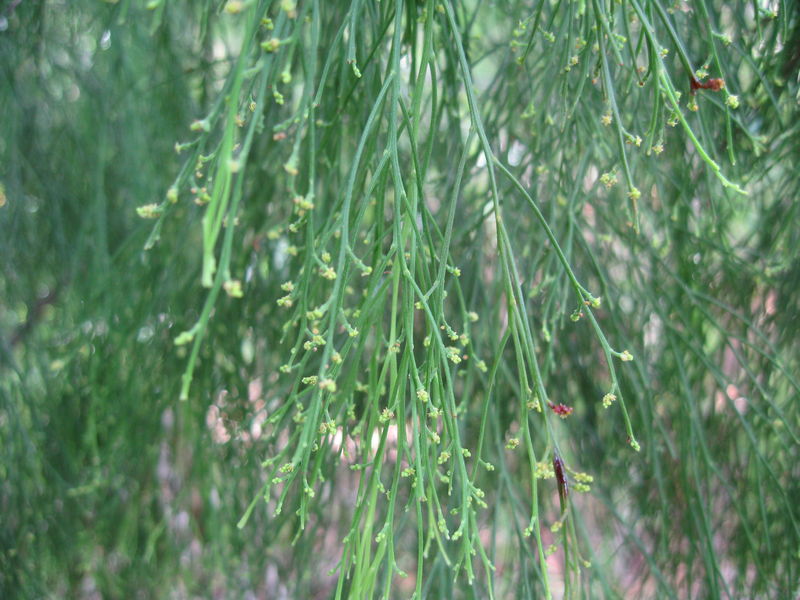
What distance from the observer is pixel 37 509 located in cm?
161

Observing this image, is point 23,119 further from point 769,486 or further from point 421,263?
point 769,486

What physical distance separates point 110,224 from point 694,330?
1244 millimetres

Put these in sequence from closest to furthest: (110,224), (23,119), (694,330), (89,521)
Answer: (694,330), (23,119), (110,224), (89,521)

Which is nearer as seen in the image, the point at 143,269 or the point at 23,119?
the point at 143,269

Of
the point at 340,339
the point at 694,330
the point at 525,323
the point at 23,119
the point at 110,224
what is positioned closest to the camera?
the point at 525,323

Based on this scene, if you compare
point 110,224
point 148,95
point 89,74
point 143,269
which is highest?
point 89,74

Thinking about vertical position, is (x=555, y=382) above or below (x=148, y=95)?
below

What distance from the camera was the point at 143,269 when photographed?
147 cm

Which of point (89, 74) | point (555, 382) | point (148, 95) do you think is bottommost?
point (555, 382)

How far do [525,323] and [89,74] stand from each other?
1278 millimetres

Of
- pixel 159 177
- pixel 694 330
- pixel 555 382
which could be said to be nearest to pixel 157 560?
pixel 159 177

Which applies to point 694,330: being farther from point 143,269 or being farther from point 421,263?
point 143,269

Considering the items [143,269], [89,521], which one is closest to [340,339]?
[143,269]

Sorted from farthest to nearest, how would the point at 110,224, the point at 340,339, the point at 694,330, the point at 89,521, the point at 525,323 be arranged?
the point at 89,521 → the point at 110,224 → the point at 694,330 → the point at 340,339 → the point at 525,323
